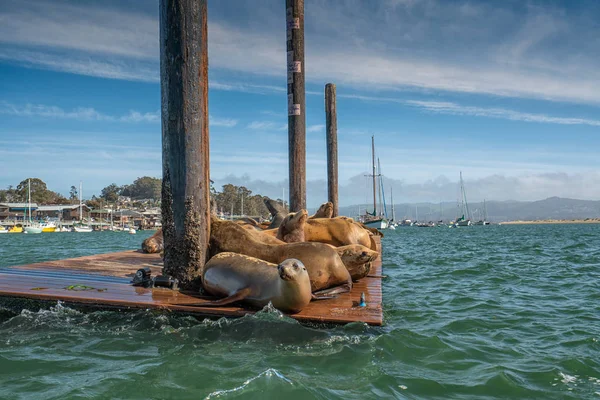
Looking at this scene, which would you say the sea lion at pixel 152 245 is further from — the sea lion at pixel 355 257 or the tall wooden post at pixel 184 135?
the sea lion at pixel 355 257

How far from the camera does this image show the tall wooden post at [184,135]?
624 centimetres

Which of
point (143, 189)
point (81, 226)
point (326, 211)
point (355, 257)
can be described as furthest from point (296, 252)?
point (143, 189)

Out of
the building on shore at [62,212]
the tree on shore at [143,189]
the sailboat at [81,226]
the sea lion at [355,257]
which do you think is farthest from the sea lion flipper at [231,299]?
the tree on shore at [143,189]

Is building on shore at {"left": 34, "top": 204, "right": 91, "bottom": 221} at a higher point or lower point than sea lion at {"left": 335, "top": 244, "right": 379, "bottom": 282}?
higher

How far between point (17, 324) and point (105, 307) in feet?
2.99

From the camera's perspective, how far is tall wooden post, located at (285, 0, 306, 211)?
406 inches

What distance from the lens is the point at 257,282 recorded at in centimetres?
562

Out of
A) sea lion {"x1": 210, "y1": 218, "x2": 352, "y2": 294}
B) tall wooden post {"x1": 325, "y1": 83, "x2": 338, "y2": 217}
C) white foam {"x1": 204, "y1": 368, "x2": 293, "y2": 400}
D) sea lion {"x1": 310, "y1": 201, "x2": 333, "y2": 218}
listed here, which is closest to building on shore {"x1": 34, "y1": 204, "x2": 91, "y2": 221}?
tall wooden post {"x1": 325, "y1": 83, "x2": 338, "y2": 217}

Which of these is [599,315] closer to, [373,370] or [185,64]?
[373,370]

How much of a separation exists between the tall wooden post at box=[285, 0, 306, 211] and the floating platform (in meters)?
3.62

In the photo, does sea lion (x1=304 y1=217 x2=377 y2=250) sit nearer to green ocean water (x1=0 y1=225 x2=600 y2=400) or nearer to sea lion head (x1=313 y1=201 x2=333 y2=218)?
sea lion head (x1=313 y1=201 x2=333 y2=218)

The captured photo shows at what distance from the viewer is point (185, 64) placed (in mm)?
6227

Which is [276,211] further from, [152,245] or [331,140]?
[331,140]

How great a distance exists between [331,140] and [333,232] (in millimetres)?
8778
